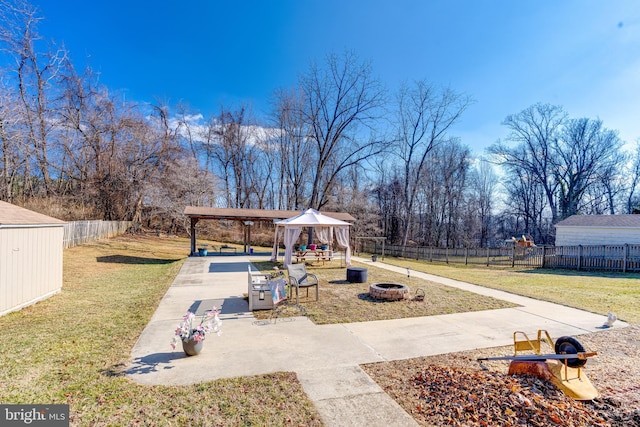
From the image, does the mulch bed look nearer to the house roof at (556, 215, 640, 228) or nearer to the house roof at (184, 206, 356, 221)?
the house roof at (184, 206, 356, 221)

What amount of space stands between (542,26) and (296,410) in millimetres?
12435

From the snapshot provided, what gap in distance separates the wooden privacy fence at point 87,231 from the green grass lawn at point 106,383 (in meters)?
9.38

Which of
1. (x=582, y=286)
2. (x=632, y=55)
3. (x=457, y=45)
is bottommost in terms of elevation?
(x=582, y=286)

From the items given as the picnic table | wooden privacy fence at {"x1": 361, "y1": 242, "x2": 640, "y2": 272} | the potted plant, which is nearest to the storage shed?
the potted plant

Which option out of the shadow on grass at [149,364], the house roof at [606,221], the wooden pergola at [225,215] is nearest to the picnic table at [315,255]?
the wooden pergola at [225,215]

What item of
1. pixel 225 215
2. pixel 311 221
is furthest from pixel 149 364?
pixel 225 215

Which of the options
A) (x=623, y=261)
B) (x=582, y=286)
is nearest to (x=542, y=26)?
(x=582, y=286)

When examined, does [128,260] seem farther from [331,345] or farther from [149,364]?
[331,345]

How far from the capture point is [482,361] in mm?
4164

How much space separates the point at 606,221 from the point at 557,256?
5671 millimetres

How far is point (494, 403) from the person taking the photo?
3014 millimetres

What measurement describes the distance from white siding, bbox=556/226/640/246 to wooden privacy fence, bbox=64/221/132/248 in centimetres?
2850

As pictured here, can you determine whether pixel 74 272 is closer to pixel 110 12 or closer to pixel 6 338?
pixel 6 338

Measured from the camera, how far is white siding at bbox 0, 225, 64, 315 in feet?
19.2
